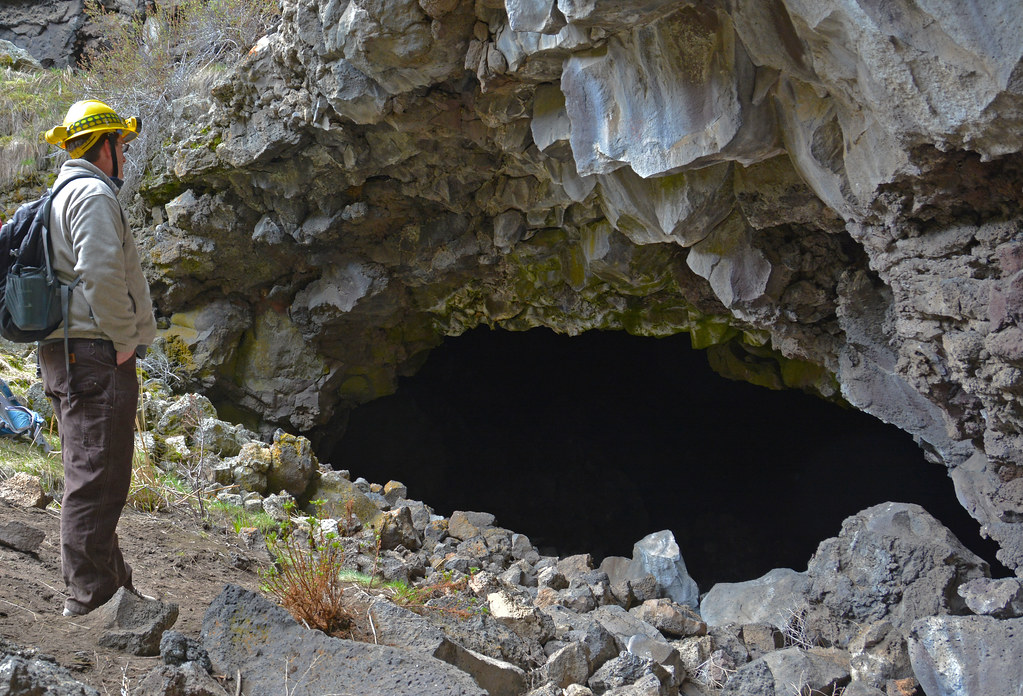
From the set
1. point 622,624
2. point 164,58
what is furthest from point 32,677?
point 164,58

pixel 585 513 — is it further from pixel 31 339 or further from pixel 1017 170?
pixel 31 339

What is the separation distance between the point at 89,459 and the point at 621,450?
939 centimetres

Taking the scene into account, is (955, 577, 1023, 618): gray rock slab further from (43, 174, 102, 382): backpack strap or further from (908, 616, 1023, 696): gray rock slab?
(43, 174, 102, 382): backpack strap

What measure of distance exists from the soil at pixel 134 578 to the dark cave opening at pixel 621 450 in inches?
244

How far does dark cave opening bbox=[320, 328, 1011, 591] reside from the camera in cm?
1015

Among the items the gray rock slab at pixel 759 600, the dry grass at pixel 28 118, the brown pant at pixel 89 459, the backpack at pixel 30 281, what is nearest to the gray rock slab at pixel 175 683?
the brown pant at pixel 89 459

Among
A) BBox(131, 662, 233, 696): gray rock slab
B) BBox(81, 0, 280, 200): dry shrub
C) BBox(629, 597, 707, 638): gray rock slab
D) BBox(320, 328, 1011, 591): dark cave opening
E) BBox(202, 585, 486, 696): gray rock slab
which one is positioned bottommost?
BBox(320, 328, 1011, 591): dark cave opening

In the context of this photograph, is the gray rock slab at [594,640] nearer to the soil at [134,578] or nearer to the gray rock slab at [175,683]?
the soil at [134,578]

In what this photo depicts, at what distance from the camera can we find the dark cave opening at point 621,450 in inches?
400

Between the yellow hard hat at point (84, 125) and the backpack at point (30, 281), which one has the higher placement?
the yellow hard hat at point (84, 125)

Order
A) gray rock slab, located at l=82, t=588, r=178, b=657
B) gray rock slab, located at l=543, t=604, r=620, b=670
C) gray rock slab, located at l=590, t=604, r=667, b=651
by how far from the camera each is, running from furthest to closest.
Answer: gray rock slab, located at l=590, t=604, r=667, b=651
gray rock slab, located at l=543, t=604, r=620, b=670
gray rock slab, located at l=82, t=588, r=178, b=657

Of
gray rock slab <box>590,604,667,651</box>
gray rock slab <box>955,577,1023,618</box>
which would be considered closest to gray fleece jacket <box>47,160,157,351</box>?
gray rock slab <box>590,604,667,651</box>

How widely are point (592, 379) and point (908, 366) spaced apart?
720 cm

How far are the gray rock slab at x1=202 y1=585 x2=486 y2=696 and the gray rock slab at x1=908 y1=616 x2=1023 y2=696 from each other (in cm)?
236
